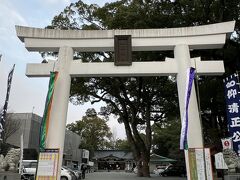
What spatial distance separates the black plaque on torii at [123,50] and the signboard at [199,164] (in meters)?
3.87

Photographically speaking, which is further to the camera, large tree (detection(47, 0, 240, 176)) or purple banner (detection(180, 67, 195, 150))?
large tree (detection(47, 0, 240, 176))

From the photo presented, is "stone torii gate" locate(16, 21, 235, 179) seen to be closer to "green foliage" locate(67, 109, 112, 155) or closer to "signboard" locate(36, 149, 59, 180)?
"signboard" locate(36, 149, 59, 180)

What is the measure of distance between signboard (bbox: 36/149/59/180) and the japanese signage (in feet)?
19.9

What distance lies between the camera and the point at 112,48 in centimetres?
1198

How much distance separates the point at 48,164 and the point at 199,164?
4.88m

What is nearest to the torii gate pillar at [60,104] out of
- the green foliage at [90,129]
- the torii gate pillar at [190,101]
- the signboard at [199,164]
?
the torii gate pillar at [190,101]

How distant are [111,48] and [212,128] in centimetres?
1396

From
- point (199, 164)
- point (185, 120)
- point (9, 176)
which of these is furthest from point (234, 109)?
point (9, 176)

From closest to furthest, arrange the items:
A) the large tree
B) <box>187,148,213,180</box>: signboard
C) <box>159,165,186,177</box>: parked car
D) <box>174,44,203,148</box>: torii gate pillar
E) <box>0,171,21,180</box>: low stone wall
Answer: <box>187,148,213,180</box>: signboard
<box>174,44,203,148</box>: torii gate pillar
<box>0,171,21,180</box>: low stone wall
the large tree
<box>159,165,186,177</box>: parked car

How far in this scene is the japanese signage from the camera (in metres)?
10.5

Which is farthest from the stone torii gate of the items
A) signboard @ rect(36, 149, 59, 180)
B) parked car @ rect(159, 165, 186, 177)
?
parked car @ rect(159, 165, 186, 177)

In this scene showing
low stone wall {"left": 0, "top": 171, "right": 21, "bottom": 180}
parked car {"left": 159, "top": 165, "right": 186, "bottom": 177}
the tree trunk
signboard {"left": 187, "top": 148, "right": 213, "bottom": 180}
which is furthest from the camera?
parked car {"left": 159, "top": 165, "right": 186, "bottom": 177}

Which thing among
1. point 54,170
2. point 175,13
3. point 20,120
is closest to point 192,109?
point 54,170

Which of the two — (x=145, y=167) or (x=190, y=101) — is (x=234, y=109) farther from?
(x=145, y=167)
